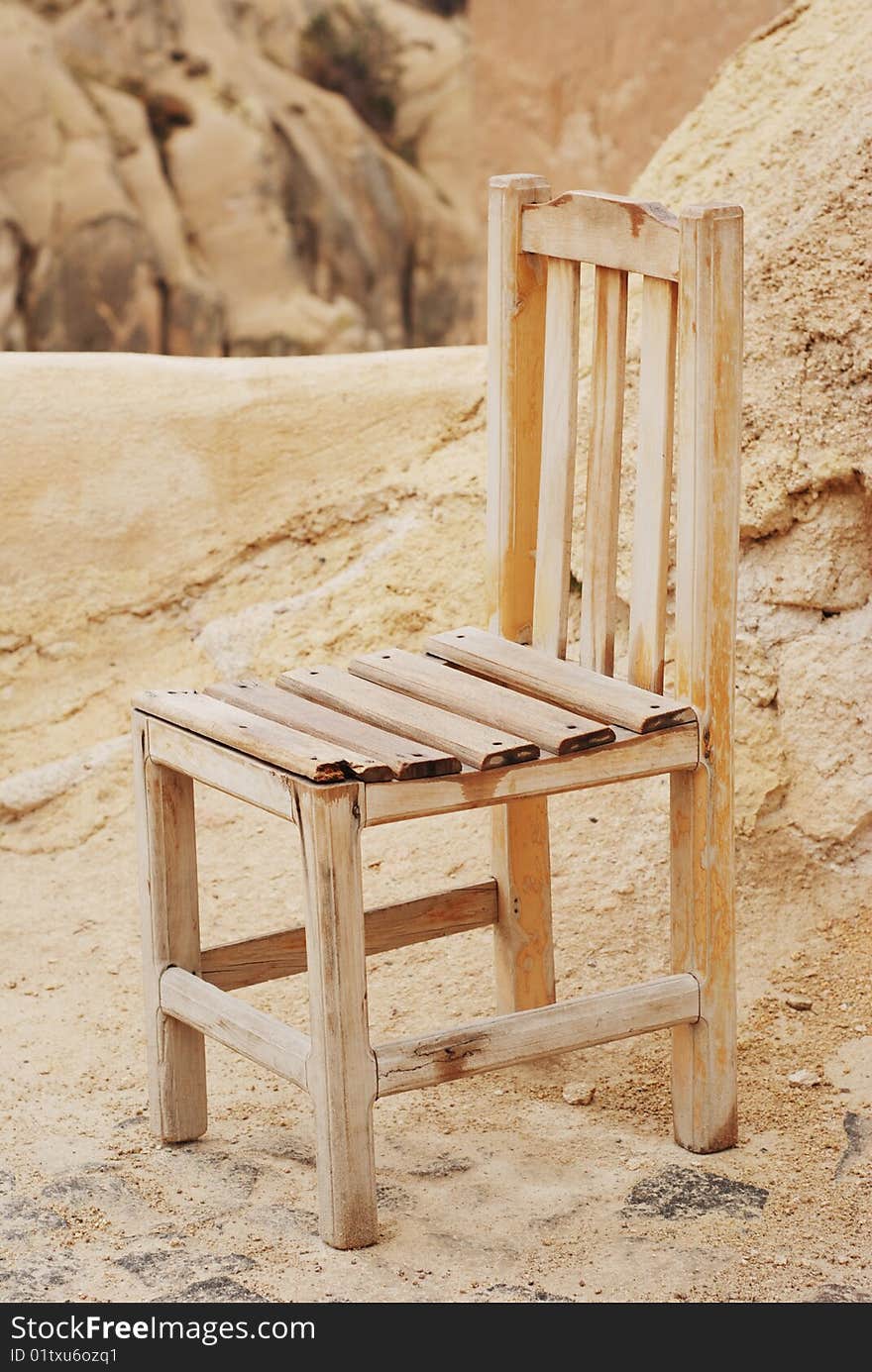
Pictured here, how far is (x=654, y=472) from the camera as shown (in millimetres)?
2459

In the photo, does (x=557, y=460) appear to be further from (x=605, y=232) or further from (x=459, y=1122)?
(x=459, y=1122)

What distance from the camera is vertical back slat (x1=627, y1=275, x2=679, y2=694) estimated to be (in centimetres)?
244

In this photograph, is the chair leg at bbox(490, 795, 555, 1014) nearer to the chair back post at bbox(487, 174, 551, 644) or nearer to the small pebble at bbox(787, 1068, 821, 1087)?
the chair back post at bbox(487, 174, 551, 644)

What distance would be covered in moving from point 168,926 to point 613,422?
95cm

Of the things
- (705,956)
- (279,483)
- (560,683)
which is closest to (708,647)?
(560,683)

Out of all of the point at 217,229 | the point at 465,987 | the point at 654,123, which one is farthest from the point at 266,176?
the point at 465,987

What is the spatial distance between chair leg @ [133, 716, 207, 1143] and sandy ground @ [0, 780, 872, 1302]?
0.06 meters

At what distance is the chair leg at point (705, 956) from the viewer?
8.18 feet

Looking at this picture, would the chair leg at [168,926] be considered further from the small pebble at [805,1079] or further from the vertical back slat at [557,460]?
the small pebble at [805,1079]

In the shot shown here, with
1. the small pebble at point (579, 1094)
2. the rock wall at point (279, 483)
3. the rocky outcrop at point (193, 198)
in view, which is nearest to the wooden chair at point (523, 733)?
the small pebble at point (579, 1094)

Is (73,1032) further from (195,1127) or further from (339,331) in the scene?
(339,331)

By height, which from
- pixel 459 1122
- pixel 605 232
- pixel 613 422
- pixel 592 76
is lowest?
pixel 459 1122

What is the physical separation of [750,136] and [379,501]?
1051mm

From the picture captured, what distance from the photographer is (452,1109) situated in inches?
110
